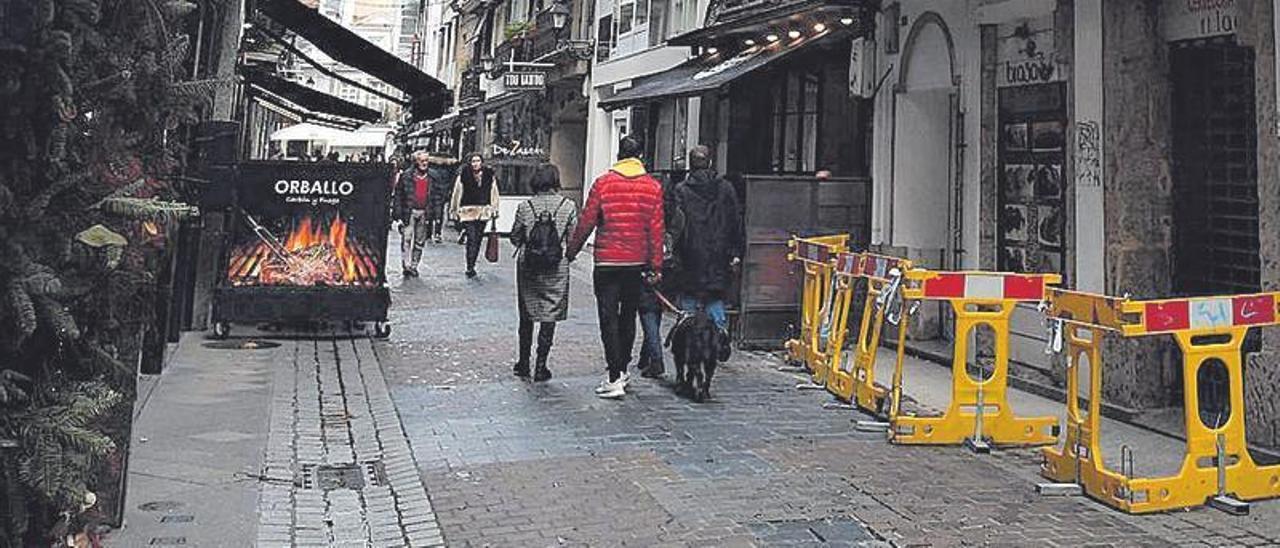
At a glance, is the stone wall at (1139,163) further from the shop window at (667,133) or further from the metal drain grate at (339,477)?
the shop window at (667,133)

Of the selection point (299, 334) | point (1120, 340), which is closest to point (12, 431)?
point (1120, 340)

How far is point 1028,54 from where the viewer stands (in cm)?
998

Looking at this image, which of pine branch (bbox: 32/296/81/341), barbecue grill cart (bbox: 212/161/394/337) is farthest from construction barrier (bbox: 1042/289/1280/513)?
barbecue grill cart (bbox: 212/161/394/337)

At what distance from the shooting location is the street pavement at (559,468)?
552cm

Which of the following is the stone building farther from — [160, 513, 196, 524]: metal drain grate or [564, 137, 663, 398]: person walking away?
[160, 513, 196, 524]: metal drain grate

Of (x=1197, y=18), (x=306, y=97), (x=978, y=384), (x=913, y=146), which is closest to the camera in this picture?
(x=978, y=384)

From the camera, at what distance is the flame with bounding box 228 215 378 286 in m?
11.0

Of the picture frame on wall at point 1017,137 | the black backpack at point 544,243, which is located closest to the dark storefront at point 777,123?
the picture frame on wall at point 1017,137

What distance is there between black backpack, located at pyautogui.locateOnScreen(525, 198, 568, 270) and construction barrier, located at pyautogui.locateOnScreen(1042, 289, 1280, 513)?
4.09 meters

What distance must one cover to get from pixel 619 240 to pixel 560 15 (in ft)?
62.2

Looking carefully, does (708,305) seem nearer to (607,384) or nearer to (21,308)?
(607,384)

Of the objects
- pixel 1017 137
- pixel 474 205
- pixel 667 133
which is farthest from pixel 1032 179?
pixel 667 133

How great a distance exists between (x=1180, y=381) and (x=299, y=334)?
786 centimetres

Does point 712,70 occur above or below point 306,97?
below
